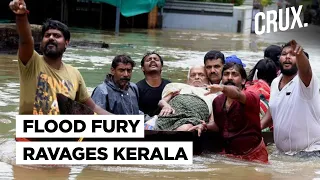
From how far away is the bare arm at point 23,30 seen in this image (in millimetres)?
5117

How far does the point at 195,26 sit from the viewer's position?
31.6 metres

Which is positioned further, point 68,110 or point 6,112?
point 6,112

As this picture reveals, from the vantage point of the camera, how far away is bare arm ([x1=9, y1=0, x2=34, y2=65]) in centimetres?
512

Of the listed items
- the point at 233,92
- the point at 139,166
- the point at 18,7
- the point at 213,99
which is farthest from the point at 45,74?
the point at 213,99

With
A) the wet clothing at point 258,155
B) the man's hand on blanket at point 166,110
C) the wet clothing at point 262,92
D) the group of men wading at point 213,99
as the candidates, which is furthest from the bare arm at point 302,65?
the man's hand on blanket at point 166,110

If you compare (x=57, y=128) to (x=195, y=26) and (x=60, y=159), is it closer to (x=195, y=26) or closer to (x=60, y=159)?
(x=60, y=159)

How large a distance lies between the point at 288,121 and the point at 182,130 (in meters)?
1.07

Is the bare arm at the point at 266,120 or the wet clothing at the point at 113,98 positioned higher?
the wet clothing at the point at 113,98

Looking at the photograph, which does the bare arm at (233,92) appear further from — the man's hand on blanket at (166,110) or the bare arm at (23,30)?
the bare arm at (23,30)

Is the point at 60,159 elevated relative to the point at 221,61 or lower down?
lower down

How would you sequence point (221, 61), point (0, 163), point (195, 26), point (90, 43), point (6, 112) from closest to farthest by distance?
point (0, 163) → point (221, 61) → point (6, 112) → point (90, 43) → point (195, 26)

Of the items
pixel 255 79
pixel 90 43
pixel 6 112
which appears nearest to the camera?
pixel 255 79

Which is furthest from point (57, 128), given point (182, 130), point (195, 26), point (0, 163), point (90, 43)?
point (195, 26)

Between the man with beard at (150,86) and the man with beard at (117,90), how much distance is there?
0.55m
